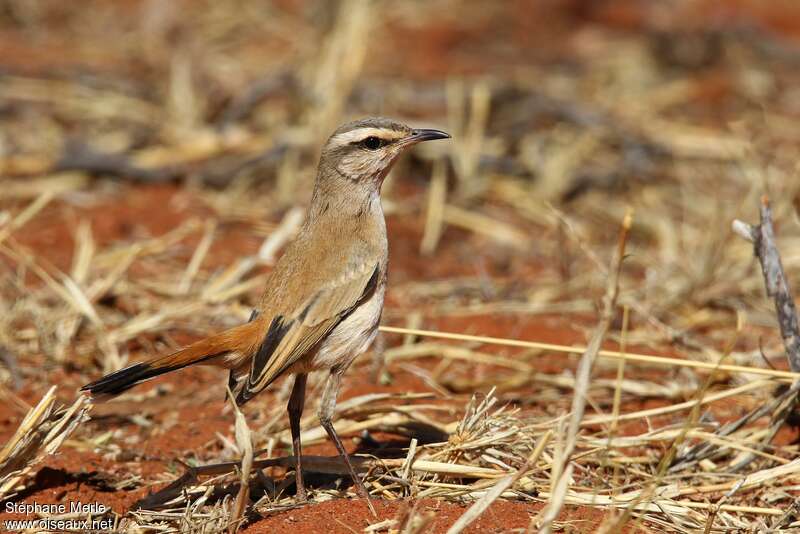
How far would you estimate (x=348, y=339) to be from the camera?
4891 mm

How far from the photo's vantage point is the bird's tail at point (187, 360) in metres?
4.33

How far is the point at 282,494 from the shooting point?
4.86m

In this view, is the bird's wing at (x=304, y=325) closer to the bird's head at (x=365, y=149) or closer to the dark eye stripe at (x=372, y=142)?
the bird's head at (x=365, y=149)

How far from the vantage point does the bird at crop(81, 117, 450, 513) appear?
462cm

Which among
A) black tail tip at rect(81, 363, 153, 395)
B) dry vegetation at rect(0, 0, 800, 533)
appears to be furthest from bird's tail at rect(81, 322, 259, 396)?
dry vegetation at rect(0, 0, 800, 533)

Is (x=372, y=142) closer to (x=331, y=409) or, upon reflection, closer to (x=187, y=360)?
(x=331, y=409)

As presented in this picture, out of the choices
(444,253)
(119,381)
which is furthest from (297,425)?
(444,253)

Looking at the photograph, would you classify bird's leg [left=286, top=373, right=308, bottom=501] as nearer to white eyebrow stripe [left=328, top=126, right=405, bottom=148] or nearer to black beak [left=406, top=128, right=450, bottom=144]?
white eyebrow stripe [left=328, top=126, right=405, bottom=148]

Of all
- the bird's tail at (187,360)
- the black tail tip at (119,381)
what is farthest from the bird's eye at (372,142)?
the black tail tip at (119,381)

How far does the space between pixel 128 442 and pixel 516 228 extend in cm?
459

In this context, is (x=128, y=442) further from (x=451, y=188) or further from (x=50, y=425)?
(x=451, y=188)

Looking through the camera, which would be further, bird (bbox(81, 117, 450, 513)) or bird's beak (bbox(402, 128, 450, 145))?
bird's beak (bbox(402, 128, 450, 145))

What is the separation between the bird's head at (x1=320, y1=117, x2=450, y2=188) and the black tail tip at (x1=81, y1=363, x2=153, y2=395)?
1.59 m

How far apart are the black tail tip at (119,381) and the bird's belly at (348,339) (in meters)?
0.84
